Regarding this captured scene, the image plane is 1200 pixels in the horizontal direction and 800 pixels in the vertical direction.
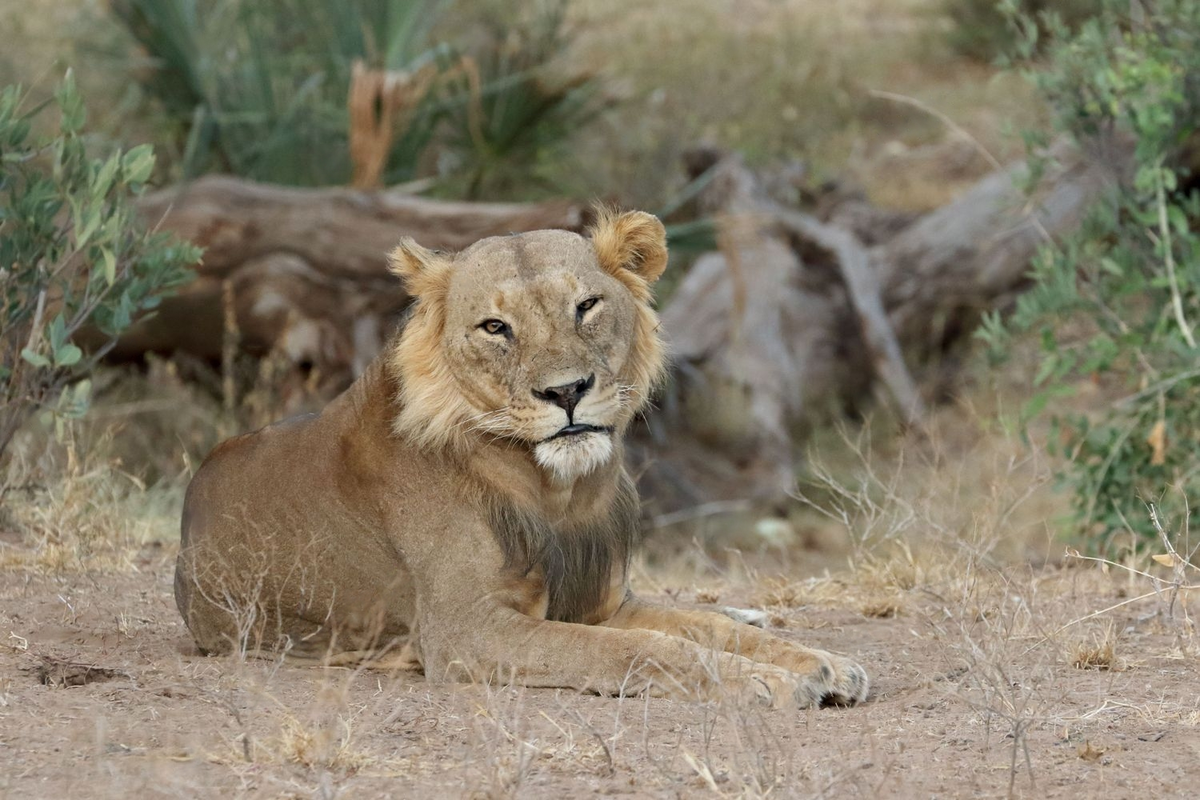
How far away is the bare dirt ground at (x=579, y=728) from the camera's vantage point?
2.99m

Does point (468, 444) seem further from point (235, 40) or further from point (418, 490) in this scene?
point (235, 40)

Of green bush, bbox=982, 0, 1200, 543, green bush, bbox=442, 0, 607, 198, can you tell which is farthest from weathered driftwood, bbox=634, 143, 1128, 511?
green bush, bbox=982, 0, 1200, 543

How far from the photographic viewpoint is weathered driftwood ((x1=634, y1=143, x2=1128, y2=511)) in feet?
33.7

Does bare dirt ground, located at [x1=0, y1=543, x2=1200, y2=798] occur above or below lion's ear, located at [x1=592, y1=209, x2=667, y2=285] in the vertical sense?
below

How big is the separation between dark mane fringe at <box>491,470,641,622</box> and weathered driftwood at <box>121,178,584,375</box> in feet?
12.7

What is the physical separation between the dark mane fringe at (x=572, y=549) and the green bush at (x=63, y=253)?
5.23 feet

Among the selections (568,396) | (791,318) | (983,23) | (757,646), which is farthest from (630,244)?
(983,23)

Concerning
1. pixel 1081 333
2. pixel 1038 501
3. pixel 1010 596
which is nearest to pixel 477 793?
pixel 1010 596

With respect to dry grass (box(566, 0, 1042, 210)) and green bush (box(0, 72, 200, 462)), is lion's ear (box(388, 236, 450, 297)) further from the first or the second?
dry grass (box(566, 0, 1042, 210))

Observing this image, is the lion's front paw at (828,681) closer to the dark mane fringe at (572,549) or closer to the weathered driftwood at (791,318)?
the dark mane fringe at (572,549)

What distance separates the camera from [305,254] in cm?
841

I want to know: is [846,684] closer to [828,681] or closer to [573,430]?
[828,681]

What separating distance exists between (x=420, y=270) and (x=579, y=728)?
1.56 metres

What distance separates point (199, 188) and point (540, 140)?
3019mm
